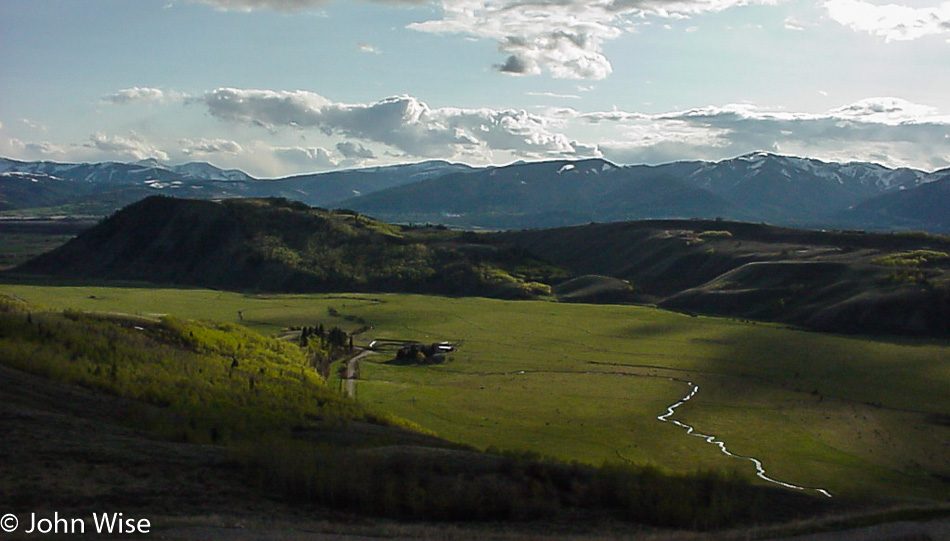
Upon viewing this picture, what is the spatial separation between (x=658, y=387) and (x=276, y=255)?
4414 inches

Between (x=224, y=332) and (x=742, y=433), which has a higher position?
(x=224, y=332)

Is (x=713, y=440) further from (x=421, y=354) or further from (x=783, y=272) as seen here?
(x=783, y=272)

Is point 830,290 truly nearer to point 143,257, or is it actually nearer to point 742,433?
point 742,433

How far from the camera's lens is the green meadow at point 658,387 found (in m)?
47.8

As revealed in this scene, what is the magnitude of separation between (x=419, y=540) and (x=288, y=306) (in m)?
107

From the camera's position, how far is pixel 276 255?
16525 cm

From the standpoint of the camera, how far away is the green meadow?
157ft

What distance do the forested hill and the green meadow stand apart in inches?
1335

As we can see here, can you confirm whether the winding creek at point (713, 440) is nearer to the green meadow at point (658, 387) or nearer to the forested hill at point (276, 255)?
the green meadow at point (658, 387)

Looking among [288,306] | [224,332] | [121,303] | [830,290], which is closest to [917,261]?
[830,290]

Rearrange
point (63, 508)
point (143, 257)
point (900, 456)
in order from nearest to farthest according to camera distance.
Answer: point (63, 508) < point (900, 456) < point (143, 257)

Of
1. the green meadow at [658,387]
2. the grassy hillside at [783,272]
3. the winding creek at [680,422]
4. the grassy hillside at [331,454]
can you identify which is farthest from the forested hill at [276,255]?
the grassy hillside at [331,454]

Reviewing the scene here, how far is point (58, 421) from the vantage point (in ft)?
88.3

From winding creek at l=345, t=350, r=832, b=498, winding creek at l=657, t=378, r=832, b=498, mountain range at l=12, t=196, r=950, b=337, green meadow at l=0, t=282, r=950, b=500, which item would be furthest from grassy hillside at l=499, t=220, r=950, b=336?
winding creek at l=657, t=378, r=832, b=498
